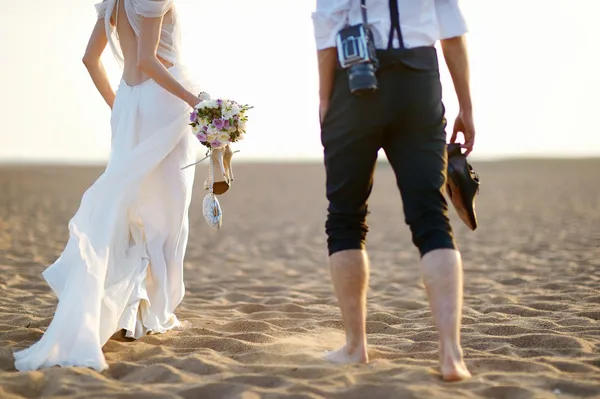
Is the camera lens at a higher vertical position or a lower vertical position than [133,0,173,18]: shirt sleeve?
lower

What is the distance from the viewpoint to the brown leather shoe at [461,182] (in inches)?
149

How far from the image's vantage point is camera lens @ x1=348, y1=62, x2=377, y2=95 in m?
3.32

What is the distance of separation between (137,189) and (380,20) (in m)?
1.77

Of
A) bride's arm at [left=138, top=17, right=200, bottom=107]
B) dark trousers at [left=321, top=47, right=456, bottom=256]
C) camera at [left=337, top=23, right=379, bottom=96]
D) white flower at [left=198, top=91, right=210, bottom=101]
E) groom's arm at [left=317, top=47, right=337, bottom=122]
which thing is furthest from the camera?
white flower at [left=198, top=91, right=210, bottom=101]

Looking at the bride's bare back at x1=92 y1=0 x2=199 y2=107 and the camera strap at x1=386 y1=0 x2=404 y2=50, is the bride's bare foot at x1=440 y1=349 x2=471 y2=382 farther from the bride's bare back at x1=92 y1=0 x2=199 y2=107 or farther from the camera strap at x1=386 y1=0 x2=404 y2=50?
the bride's bare back at x1=92 y1=0 x2=199 y2=107

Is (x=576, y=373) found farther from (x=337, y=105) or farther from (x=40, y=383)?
(x=40, y=383)

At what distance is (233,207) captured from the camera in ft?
73.1

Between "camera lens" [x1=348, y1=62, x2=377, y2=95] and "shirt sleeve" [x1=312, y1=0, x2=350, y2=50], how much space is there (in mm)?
Result: 213

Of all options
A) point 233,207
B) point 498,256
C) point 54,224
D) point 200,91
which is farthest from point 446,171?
point 233,207

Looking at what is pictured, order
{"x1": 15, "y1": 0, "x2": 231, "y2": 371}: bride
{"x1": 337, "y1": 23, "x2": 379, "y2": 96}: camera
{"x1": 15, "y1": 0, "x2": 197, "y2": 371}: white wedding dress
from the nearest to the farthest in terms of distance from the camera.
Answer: {"x1": 337, "y1": 23, "x2": 379, "y2": 96}: camera
{"x1": 15, "y1": 0, "x2": 197, "y2": 371}: white wedding dress
{"x1": 15, "y1": 0, "x2": 231, "y2": 371}: bride

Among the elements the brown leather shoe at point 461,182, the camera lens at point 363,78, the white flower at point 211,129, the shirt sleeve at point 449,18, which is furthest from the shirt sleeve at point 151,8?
the brown leather shoe at point 461,182

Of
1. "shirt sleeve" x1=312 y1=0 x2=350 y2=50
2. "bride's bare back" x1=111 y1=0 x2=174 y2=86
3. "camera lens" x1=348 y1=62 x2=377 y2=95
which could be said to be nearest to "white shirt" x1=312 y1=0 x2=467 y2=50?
"shirt sleeve" x1=312 y1=0 x2=350 y2=50

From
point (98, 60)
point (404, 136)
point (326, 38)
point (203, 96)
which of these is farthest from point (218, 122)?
point (404, 136)

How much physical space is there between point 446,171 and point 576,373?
110 centimetres
